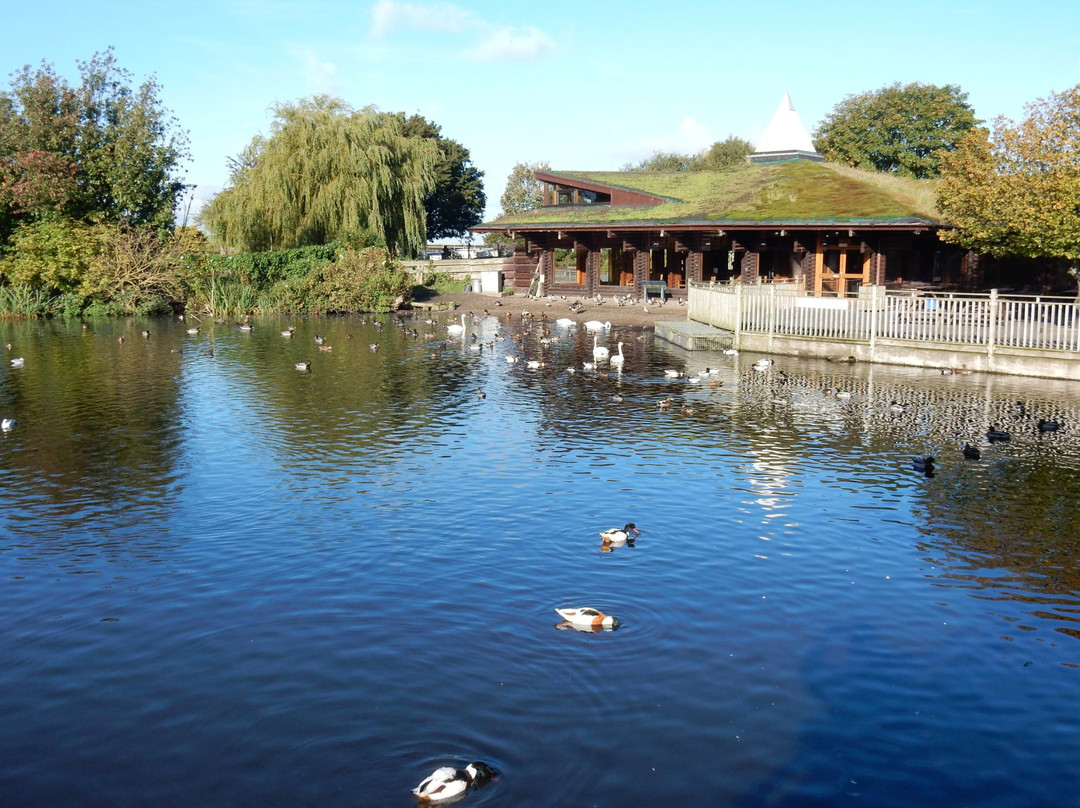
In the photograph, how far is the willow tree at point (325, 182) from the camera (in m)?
50.8

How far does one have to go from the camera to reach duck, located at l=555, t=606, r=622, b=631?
8.84m

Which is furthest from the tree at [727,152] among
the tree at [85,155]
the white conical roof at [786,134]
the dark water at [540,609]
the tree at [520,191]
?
the dark water at [540,609]

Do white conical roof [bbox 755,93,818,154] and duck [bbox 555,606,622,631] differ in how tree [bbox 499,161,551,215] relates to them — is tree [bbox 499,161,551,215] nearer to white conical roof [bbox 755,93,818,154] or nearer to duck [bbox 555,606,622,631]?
white conical roof [bbox 755,93,818,154]

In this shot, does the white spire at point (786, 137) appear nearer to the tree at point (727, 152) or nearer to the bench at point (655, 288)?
the bench at point (655, 288)

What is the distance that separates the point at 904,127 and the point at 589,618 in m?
69.6

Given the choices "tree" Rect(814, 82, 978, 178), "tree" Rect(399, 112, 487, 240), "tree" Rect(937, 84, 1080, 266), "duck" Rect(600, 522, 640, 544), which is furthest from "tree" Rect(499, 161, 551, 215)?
"duck" Rect(600, 522, 640, 544)

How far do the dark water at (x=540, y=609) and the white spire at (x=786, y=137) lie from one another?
36949mm

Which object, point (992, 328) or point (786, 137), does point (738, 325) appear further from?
point (786, 137)

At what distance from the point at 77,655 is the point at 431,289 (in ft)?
154

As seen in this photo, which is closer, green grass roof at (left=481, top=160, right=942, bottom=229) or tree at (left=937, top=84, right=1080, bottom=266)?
tree at (left=937, top=84, right=1080, bottom=266)

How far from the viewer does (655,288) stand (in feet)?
156

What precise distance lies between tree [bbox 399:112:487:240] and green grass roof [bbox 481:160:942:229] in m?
30.5

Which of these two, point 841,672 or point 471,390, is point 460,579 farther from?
point 471,390

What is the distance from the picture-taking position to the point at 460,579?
1027cm
